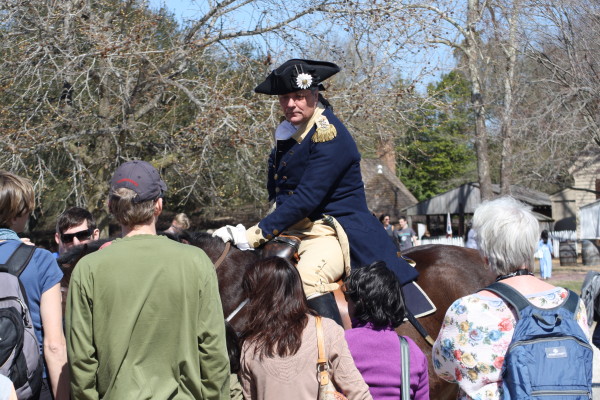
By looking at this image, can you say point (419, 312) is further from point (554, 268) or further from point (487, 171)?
point (554, 268)

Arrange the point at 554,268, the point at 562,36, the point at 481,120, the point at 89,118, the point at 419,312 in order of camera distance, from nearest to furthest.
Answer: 1. the point at 419,312
2. the point at 89,118
3. the point at 562,36
4. the point at 481,120
5. the point at 554,268

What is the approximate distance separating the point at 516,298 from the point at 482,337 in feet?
0.68

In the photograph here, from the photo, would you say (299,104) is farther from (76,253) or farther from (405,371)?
(405,371)

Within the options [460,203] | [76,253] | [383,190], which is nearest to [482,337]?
[76,253]

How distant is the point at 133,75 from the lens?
12.7 meters

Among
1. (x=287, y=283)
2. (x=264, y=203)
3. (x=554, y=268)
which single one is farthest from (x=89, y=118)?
(x=554, y=268)

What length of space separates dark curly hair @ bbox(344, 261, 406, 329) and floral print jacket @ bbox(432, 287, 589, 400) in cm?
63

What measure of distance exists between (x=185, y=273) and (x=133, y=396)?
0.52 m

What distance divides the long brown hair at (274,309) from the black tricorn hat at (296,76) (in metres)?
1.42

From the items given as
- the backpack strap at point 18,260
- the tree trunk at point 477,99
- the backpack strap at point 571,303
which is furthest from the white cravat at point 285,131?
the tree trunk at point 477,99

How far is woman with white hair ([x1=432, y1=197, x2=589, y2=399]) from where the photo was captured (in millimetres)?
2920

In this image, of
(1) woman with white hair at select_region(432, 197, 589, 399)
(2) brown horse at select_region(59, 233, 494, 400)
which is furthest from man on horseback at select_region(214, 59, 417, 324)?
(1) woman with white hair at select_region(432, 197, 589, 399)

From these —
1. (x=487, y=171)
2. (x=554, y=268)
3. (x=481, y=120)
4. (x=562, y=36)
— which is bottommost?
(x=554, y=268)

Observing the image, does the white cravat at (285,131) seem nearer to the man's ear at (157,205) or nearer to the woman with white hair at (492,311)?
the man's ear at (157,205)
